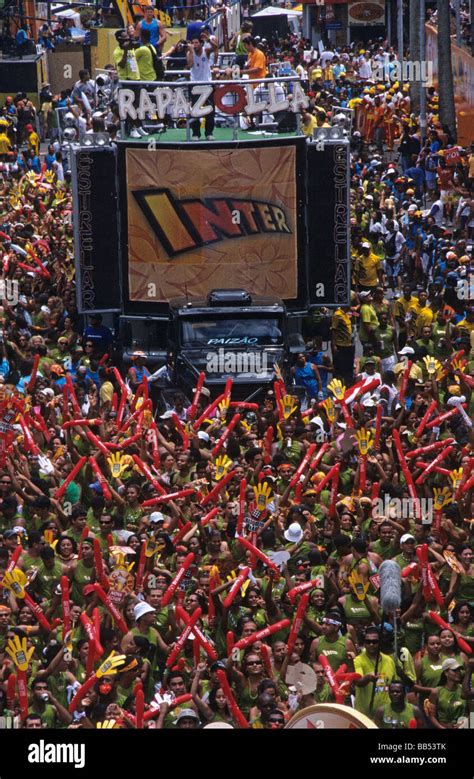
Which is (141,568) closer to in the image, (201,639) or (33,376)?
(201,639)

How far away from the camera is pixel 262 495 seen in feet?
50.5

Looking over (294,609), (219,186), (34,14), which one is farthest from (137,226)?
(34,14)

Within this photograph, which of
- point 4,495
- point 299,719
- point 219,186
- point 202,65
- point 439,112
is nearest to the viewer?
point 299,719

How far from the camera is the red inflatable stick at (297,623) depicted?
1255 cm

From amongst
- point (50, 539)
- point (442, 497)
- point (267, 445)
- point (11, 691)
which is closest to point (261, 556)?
point (50, 539)

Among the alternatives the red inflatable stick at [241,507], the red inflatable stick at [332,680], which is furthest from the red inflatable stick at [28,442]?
the red inflatable stick at [332,680]

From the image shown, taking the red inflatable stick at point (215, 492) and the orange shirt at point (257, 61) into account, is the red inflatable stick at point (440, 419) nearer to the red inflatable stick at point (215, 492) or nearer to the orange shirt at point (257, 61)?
the red inflatable stick at point (215, 492)

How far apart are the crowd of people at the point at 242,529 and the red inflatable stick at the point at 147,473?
29mm

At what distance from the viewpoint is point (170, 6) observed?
53469 mm

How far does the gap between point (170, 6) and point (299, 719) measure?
4659cm

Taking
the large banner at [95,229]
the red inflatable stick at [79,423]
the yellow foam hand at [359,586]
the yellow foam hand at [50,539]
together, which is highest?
the large banner at [95,229]

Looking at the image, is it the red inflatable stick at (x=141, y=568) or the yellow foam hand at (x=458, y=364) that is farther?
the yellow foam hand at (x=458, y=364)

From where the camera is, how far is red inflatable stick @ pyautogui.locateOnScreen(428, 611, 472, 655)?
41.7ft

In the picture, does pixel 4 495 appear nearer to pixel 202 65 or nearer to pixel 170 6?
pixel 202 65
